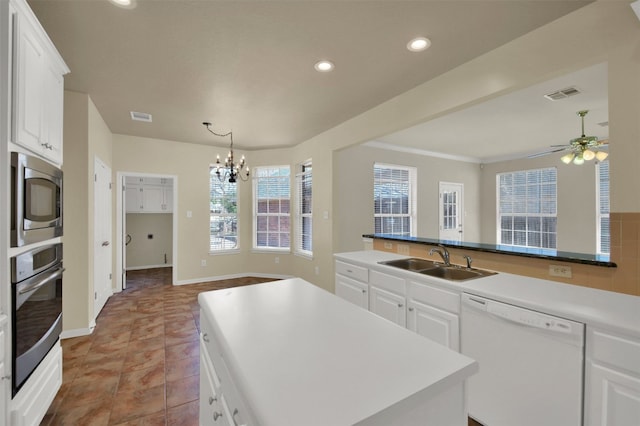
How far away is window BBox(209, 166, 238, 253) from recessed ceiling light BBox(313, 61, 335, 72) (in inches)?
139

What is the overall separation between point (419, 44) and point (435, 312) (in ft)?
6.55

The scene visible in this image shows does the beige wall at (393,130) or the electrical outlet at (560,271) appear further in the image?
the electrical outlet at (560,271)

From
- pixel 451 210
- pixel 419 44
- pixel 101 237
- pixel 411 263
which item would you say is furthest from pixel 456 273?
pixel 451 210

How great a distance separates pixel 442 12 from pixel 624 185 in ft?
4.85

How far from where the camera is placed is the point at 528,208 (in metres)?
6.26

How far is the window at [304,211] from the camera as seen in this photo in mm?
5215

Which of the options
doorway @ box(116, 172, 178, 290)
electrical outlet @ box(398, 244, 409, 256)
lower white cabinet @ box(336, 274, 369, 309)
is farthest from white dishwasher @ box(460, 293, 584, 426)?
doorway @ box(116, 172, 178, 290)

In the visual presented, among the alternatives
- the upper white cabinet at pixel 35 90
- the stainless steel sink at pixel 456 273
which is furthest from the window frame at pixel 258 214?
the upper white cabinet at pixel 35 90

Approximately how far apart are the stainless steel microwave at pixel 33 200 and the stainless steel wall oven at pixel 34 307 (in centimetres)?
10

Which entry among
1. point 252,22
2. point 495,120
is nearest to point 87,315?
point 252,22

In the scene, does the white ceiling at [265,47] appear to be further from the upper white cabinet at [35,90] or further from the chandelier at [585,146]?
the chandelier at [585,146]

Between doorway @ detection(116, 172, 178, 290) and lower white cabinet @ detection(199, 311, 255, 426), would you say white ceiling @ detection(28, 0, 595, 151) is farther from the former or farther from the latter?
doorway @ detection(116, 172, 178, 290)

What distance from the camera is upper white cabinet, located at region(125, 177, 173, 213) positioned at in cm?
589

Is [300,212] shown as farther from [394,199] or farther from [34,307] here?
[34,307]
